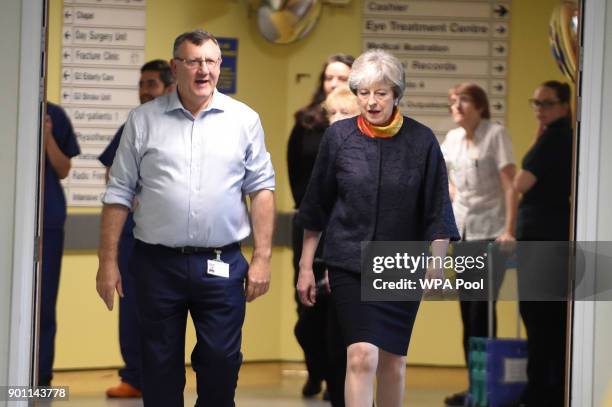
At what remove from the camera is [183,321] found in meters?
4.56

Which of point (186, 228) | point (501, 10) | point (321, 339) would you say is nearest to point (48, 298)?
point (321, 339)

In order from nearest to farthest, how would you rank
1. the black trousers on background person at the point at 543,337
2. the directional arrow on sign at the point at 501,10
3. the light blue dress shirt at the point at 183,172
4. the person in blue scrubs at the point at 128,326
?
the light blue dress shirt at the point at 183,172 < the black trousers on background person at the point at 543,337 < the person in blue scrubs at the point at 128,326 < the directional arrow on sign at the point at 501,10

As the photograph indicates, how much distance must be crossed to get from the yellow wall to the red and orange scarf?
3.25 metres

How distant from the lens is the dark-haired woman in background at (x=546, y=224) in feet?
20.4

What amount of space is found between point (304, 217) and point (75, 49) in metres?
3.31

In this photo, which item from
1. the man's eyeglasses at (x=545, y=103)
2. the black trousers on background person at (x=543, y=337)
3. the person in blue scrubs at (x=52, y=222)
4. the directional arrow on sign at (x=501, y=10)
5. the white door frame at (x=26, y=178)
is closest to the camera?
the white door frame at (x=26, y=178)

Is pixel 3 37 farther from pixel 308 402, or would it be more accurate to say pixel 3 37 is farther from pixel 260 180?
pixel 308 402

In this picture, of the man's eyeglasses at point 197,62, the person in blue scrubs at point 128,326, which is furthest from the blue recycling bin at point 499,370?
the man's eyeglasses at point 197,62

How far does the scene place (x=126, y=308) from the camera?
21.7 ft

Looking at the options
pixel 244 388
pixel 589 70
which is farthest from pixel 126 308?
pixel 589 70

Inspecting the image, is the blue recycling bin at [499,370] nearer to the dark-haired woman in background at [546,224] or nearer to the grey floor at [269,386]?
the dark-haired woman in background at [546,224]

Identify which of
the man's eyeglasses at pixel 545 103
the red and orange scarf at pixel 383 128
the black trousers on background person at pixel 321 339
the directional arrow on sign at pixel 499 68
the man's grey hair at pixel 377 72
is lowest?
the black trousers on background person at pixel 321 339

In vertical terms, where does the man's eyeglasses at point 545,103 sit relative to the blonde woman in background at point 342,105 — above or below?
above

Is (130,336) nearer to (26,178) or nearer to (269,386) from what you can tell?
(269,386)
